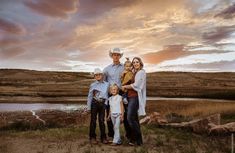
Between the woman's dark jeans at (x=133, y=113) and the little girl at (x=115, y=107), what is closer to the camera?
the woman's dark jeans at (x=133, y=113)

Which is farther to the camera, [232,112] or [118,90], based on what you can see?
[232,112]

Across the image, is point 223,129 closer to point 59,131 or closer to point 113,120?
point 113,120

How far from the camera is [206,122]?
16.6m

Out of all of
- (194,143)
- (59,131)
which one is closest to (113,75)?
(194,143)

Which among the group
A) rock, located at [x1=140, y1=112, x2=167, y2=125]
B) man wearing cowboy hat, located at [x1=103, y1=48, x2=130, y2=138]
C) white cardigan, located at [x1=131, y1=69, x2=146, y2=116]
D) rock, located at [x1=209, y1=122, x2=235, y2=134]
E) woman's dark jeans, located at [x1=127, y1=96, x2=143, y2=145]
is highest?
man wearing cowboy hat, located at [x1=103, y1=48, x2=130, y2=138]

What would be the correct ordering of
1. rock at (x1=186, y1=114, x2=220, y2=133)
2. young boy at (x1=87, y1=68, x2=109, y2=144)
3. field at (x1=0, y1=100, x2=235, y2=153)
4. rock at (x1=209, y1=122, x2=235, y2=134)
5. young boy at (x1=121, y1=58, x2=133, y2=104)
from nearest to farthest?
young boy at (x1=121, y1=58, x2=133, y2=104), field at (x1=0, y1=100, x2=235, y2=153), young boy at (x1=87, y1=68, x2=109, y2=144), rock at (x1=209, y1=122, x2=235, y2=134), rock at (x1=186, y1=114, x2=220, y2=133)

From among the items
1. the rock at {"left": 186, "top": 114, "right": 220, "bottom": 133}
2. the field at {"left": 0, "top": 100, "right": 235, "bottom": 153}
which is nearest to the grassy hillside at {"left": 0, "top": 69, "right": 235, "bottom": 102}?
the field at {"left": 0, "top": 100, "right": 235, "bottom": 153}

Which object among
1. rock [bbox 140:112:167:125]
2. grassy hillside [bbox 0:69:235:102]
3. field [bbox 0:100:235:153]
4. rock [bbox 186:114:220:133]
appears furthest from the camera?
grassy hillside [bbox 0:69:235:102]

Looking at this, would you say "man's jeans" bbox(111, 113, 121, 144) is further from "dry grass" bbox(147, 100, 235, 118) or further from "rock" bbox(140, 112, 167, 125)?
"dry grass" bbox(147, 100, 235, 118)

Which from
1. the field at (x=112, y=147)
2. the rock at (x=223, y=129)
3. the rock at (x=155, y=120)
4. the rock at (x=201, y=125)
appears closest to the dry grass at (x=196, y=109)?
the rock at (x=155, y=120)

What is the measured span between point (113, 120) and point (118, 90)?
854mm

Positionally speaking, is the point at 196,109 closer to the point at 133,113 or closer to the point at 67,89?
the point at 133,113

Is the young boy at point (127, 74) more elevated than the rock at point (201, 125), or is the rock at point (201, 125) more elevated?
the young boy at point (127, 74)

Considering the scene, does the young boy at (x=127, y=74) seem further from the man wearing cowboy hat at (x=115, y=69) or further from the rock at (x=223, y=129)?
the rock at (x=223, y=129)
